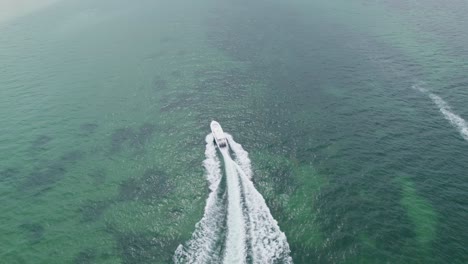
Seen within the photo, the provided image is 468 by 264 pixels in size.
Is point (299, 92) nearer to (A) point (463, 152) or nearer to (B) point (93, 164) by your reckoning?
(A) point (463, 152)

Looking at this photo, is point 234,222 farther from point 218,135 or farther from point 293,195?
point 218,135

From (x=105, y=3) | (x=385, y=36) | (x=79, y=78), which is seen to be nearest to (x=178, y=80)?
(x=79, y=78)

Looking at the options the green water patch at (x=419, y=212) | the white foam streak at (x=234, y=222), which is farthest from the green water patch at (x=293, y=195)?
the green water patch at (x=419, y=212)

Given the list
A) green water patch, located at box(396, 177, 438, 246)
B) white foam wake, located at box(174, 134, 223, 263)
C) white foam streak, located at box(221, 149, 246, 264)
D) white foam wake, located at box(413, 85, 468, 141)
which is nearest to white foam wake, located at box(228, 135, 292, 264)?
white foam streak, located at box(221, 149, 246, 264)

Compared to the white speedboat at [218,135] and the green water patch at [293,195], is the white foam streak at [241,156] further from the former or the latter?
the white speedboat at [218,135]

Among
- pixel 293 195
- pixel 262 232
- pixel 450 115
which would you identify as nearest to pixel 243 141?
pixel 293 195

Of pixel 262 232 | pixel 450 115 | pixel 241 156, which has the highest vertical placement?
pixel 450 115
